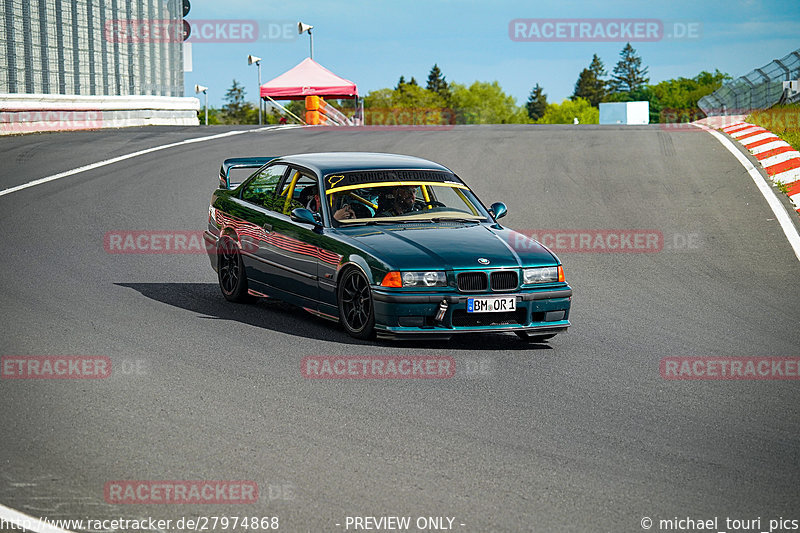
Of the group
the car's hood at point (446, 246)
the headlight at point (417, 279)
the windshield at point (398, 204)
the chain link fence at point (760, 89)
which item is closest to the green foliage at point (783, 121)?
the chain link fence at point (760, 89)

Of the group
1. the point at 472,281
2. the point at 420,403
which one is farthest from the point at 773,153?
the point at 420,403

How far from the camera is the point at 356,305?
27.6 ft

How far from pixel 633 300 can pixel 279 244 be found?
3555mm

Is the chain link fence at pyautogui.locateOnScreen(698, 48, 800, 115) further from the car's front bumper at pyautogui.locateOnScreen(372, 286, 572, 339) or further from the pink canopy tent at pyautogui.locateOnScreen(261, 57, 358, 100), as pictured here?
the car's front bumper at pyautogui.locateOnScreen(372, 286, 572, 339)

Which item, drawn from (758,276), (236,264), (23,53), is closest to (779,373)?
(758,276)

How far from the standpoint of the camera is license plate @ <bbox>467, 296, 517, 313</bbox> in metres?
7.97

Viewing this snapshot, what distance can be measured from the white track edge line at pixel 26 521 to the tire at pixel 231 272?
559 cm

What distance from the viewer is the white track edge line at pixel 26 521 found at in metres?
4.34

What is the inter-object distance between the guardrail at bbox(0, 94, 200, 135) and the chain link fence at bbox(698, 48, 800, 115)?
58.7 feet

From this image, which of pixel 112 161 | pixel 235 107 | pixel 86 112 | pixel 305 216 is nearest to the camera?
pixel 305 216

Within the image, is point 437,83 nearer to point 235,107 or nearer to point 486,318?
point 235,107

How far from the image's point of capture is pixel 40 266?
38.3ft

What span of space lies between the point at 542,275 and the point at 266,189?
3204mm

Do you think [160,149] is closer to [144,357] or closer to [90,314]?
[90,314]
